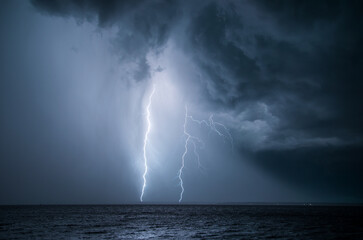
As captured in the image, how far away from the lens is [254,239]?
94.2 ft

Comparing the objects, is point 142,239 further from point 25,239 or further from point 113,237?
point 25,239

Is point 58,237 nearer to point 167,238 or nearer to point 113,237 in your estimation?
point 113,237

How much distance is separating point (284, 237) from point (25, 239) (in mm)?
27090

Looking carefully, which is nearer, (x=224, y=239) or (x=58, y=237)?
(x=224, y=239)

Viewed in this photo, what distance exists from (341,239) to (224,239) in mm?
11914

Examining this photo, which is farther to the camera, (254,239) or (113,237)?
(113,237)

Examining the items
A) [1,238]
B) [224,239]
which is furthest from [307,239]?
[1,238]

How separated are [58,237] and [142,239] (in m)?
9.17

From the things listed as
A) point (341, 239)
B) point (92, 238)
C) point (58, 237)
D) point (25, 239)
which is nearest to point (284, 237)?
point (341, 239)

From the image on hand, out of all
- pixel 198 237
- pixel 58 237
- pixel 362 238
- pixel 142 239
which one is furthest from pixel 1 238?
pixel 362 238

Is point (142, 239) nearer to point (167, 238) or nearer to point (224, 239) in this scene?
point (167, 238)

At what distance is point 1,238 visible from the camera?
29359mm

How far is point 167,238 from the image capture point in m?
30.2

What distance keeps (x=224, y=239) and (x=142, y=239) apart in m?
8.51
